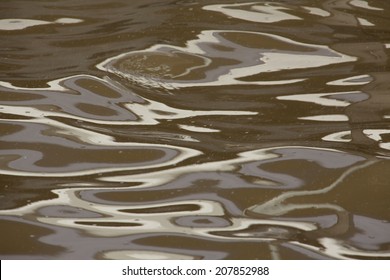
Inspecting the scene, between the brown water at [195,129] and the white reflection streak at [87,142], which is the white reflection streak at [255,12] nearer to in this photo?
the brown water at [195,129]

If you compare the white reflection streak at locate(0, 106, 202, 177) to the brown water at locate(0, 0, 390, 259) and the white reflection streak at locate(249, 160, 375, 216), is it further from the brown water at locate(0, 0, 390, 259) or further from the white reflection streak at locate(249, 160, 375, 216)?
the white reflection streak at locate(249, 160, 375, 216)

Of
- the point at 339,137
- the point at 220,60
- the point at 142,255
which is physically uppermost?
the point at 220,60

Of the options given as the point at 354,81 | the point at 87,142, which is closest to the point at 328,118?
the point at 354,81

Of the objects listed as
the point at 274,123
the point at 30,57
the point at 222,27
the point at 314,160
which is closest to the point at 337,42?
the point at 222,27

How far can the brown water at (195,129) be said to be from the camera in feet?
5.81

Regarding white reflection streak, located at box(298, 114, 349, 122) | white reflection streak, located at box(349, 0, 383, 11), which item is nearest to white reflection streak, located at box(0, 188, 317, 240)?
white reflection streak, located at box(298, 114, 349, 122)

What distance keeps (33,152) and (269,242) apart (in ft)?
2.23

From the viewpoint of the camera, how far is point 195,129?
218 centimetres

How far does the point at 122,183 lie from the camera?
6.36ft

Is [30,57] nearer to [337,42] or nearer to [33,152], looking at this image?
[33,152]

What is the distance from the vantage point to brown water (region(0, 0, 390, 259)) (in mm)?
1770

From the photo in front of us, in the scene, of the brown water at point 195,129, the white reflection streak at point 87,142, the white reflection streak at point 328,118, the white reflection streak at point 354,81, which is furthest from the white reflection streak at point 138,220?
the white reflection streak at point 354,81

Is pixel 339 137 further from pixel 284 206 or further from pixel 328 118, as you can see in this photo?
pixel 284 206

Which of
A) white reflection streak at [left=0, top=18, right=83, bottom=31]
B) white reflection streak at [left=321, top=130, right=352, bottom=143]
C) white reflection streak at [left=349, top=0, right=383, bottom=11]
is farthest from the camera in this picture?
white reflection streak at [left=349, top=0, right=383, bottom=11]
